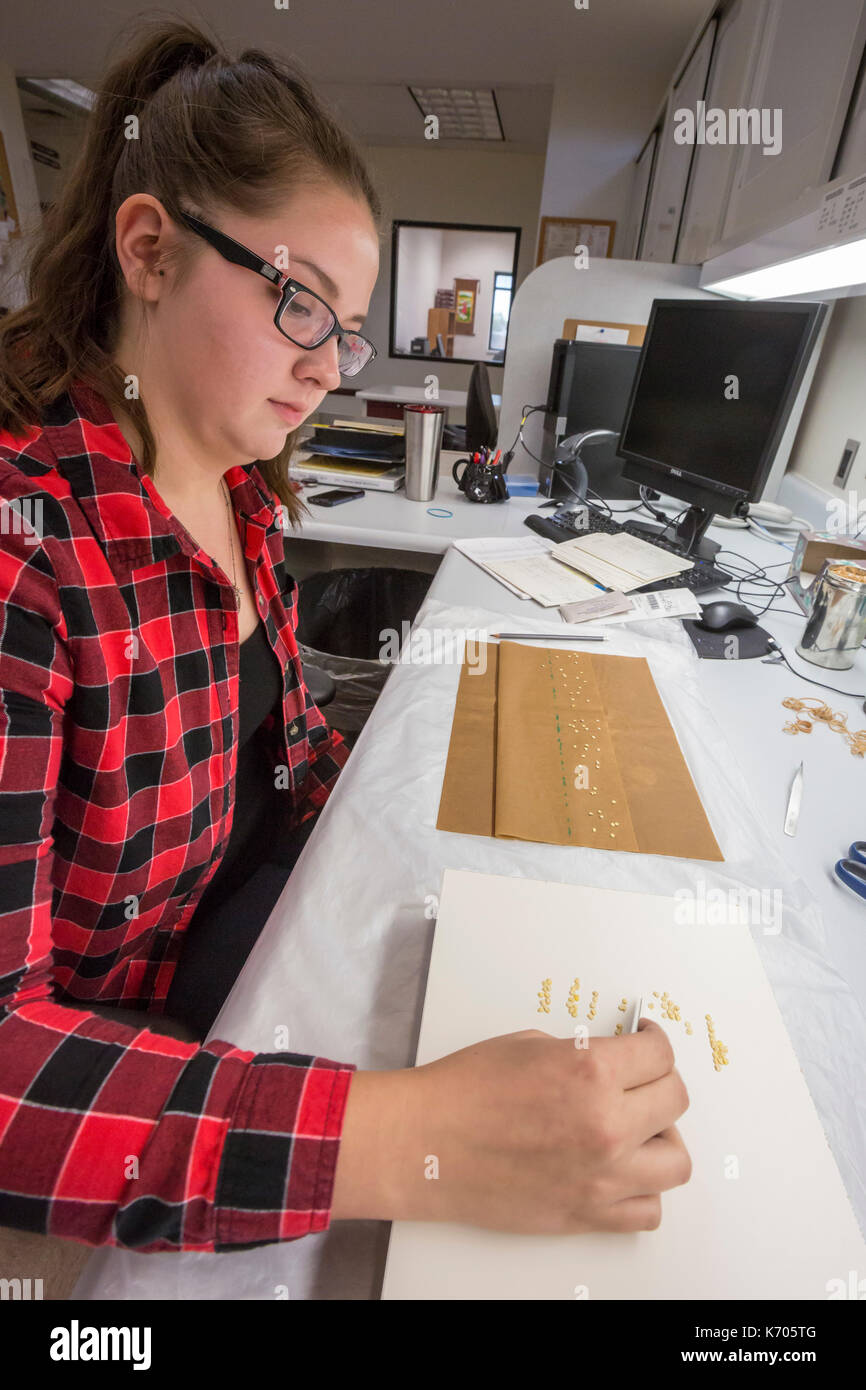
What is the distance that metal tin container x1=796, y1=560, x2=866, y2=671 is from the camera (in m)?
0.97

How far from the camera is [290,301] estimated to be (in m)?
0.59

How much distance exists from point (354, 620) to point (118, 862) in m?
1.31

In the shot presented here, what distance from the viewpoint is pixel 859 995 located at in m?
0.51

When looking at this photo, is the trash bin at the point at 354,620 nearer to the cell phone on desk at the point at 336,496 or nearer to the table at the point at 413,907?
the cell phone on desk at the point at 336,496

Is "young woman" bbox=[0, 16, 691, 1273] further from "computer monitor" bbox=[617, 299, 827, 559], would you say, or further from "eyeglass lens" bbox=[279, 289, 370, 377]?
"computer monitor" bbox=[617, 299, 827, 559]

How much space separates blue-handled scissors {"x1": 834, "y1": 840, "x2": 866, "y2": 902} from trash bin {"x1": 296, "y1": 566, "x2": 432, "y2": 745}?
1069mm

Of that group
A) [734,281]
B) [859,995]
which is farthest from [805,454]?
[859,995]

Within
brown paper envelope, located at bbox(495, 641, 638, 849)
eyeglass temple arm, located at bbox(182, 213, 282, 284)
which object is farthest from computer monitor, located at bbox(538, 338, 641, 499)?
eyeglass temple arm, located at bbox(182, 213, 282, 284)

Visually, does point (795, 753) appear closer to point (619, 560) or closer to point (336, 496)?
point (619, 560)

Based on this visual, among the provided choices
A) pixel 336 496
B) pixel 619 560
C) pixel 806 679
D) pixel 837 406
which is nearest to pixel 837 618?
pixel 806 679

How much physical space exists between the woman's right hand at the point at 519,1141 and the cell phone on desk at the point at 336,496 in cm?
144

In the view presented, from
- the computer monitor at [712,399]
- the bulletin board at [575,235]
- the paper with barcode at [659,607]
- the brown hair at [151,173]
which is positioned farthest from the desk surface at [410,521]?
the bulletin board at [575,235]

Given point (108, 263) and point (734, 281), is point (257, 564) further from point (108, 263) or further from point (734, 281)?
point (734, 281)

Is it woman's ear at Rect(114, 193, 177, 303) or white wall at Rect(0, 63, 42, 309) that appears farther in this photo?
white wall at Rect(0, 63, 42, 309)
